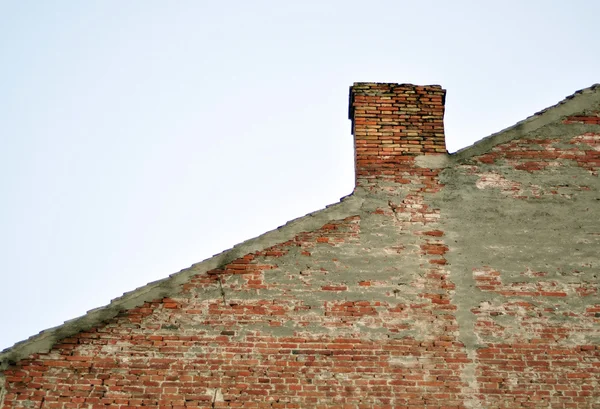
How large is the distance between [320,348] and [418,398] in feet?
3.44

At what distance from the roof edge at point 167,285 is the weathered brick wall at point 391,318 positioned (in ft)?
0.25

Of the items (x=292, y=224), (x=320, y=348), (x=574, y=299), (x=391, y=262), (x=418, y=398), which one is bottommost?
(x=418, y=398)

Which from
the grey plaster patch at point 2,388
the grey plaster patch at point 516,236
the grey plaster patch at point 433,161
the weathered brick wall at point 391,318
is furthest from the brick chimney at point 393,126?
the grey plaster patch at point 2,388

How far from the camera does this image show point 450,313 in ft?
21.9

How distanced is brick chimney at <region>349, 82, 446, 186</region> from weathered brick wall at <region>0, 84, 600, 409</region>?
0.19 metres

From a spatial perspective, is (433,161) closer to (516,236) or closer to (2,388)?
(516,236)

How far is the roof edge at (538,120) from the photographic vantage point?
780 centimetres

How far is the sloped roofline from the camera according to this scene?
6.33 metres

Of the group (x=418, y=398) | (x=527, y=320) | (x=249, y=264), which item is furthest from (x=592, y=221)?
(x=249, y=264)

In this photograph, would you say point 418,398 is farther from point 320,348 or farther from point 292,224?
point 292,224

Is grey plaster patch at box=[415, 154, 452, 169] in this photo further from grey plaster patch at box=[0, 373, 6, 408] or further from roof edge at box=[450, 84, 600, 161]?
grey plaster patch at box=[0, 373, 6, 408]

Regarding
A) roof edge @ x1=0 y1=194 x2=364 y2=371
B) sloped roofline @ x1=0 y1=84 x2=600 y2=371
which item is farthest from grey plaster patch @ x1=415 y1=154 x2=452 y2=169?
roof edge @ x1=0 y1=194 x2=364 y2=371

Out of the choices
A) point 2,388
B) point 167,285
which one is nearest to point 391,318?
point 167,285

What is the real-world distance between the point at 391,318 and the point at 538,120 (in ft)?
10.7
